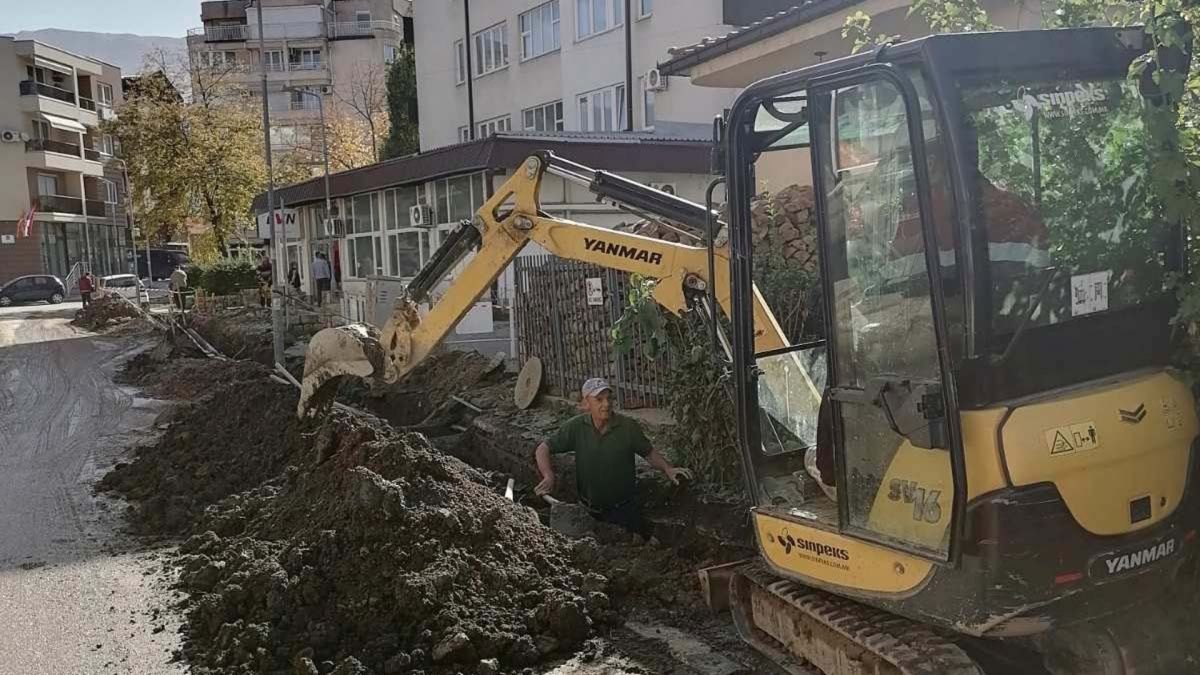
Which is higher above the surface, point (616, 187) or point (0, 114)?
point (0, 114)

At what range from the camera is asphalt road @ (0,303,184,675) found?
5.69m

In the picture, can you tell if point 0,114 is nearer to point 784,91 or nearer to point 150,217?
point 150,217

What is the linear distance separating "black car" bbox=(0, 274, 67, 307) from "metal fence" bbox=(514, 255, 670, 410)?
126 feet

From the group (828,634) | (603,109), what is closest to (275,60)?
(603,109)

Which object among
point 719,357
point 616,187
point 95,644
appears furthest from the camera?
point 616,187

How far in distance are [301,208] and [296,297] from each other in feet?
17.0

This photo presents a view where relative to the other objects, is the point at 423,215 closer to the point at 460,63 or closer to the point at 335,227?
the point at 335,227

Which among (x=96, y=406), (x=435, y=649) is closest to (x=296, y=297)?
(x=96, y=406)

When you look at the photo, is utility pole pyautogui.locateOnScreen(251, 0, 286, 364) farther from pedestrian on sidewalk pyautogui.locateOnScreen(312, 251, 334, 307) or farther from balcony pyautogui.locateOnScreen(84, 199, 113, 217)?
balcony pyautogui.locateOnScreen(84, 199, 113, 217)

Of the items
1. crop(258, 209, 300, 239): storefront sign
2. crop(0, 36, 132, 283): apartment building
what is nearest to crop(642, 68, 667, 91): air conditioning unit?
crop(258, 209, 300, 239): storefront sign

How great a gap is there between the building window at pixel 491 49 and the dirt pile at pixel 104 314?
13.1 meters

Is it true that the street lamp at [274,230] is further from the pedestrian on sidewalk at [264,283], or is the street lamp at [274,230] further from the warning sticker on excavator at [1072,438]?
the warning sticker on excavator at [1072,438]

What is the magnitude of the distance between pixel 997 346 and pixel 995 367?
7 centimetres

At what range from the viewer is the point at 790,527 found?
4.19 metres
